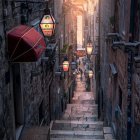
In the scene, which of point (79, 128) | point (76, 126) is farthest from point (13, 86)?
point (76, 126)

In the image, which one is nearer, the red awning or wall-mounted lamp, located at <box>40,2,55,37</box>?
the red awning

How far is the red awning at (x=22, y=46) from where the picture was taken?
21.9ft

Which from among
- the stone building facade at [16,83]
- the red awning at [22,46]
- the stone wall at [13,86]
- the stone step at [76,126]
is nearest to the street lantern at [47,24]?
the stone building facade at [16,83]

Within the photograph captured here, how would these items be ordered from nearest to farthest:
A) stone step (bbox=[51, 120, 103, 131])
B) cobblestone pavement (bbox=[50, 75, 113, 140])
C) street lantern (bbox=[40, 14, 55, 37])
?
street lantern (bbox=[40, 14, 55, 37]) → cobblestone pavement (bbox=[50, 75, 113, 140]) → stone step (bbox=[51, 120, 103, 131])

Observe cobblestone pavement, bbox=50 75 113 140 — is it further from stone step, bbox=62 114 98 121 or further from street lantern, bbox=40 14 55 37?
street lantern, bbox=40 14 55 37

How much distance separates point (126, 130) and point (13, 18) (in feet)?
14.4

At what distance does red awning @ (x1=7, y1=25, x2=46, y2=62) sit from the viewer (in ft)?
21.9

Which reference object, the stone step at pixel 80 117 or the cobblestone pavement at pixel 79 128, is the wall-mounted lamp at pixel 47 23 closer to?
the cobblestone pavement at pixel 79 128

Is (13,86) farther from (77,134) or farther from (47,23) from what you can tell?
(77,134)

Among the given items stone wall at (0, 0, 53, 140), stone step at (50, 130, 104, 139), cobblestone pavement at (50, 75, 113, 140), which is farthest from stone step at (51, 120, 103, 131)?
stone wall at (0, 0, 53, 140)

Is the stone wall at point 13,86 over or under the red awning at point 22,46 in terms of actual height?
under

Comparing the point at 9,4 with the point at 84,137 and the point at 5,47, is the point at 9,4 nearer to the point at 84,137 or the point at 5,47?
the point at 5,47

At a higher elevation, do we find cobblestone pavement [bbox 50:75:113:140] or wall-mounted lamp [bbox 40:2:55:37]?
wall-mounted lamp [bbox 40:2:55:37]

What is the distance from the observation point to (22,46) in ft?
21.9
